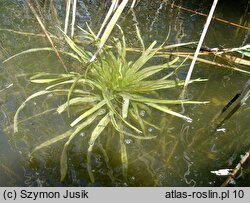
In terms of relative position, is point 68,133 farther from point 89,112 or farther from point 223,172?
point 223,172

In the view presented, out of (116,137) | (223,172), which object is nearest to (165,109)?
(116,137)

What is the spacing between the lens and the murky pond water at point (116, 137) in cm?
151

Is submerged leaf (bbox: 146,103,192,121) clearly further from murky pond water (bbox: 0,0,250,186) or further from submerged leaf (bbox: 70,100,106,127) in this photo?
submerged leaf (bbox: 70,100,106,127)

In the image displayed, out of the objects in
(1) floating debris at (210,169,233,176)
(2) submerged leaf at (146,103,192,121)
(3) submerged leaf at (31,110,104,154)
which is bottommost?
(1) floating debris at (210,169,233,176)

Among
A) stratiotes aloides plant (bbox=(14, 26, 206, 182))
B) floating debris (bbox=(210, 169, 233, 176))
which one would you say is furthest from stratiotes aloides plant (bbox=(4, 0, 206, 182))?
floating debris (bbox=(210, 169, 233, 176))

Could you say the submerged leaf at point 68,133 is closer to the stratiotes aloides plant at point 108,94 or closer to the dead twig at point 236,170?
the stratiotes aloides plant at point 108,94

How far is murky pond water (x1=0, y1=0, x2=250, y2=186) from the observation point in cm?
151

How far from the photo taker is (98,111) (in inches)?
68.1

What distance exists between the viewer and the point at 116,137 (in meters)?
1.67

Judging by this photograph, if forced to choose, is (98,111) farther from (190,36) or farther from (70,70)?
(190,36)

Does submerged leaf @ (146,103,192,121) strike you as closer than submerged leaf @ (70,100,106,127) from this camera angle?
No

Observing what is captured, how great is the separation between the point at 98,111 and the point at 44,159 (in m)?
0.35

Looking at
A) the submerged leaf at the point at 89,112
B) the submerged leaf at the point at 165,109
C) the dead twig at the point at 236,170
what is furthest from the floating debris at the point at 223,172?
the submerged leaf at the point at 89,112

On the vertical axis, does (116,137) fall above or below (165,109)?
below
